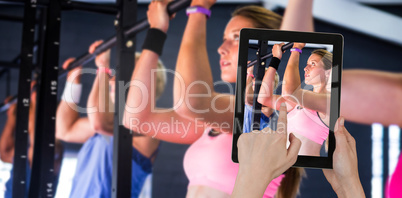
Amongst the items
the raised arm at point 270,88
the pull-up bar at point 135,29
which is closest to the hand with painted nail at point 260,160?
the raised arm at point 270,88

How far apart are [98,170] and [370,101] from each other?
1694 millimetres

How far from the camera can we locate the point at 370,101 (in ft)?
7.22

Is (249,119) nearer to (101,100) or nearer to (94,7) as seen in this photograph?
(94,7)

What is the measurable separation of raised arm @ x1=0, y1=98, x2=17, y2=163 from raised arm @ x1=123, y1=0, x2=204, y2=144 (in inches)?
53.0

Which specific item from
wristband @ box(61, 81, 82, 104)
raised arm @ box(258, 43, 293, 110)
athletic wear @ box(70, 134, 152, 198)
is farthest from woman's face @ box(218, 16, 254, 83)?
raised arm @ box(258, 43, 293, 110)

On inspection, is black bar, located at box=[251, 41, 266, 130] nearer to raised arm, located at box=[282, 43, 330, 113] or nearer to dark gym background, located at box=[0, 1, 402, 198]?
raised arm, located at box=[282, 43, 330, 113]

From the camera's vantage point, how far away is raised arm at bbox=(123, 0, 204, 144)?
2.12 metres

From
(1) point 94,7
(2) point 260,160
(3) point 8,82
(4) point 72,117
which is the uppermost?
(1) point 94,7

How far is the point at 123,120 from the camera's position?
1982 mm

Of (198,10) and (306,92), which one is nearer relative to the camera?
(306,92)

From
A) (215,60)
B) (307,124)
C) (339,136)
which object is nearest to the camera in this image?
(339,136)

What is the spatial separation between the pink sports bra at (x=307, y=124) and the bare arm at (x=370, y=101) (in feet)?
3.90

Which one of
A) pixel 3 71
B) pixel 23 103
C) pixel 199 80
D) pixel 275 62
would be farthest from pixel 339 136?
pixel 3 71

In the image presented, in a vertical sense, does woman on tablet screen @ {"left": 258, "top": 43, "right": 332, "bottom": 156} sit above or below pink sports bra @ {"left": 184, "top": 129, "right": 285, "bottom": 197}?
above
